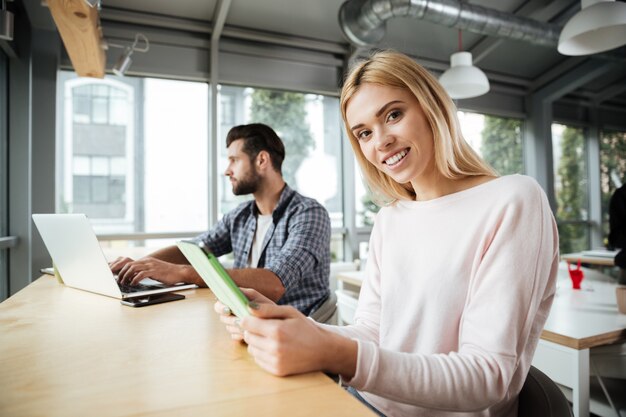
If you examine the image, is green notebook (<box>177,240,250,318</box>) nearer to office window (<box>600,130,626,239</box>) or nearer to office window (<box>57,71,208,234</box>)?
office window (<box>57,71,208,234</box>)

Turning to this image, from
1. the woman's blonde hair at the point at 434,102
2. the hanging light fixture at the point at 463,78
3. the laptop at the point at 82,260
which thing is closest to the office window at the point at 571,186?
the hanging light fixture at the point at 463,78

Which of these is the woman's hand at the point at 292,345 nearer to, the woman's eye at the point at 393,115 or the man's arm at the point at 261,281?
the woman's eye at the point at 393,115

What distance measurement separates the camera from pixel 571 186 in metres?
6.44

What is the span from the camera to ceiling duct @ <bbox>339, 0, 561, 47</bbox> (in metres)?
3.79

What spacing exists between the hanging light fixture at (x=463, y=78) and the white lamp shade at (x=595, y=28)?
0.63 metres

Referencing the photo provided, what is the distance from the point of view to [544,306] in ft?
3.21

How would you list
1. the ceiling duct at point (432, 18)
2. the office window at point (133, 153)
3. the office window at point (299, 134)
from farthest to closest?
the office window at point (299, 134) → the office window at point (133, 153) → the ceiling duct at point (432, 18)

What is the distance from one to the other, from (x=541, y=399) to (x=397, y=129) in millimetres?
698

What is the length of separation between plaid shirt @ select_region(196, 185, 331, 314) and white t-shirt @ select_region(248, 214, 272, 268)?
0.03 m

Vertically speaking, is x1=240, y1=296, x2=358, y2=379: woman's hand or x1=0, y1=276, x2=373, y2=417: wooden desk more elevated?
x1=240, y1=296, x2=358, y2=379: woman's hand

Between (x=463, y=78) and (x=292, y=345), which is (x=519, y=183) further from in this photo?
(x=463, y=78)

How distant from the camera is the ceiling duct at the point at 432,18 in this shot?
379cm

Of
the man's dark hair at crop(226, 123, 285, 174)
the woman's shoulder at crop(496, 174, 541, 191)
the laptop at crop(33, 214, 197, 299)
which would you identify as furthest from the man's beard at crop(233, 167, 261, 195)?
the woman's shoulder at crop(496, 174, 541, 191)

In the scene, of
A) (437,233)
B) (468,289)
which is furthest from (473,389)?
(437,233)
